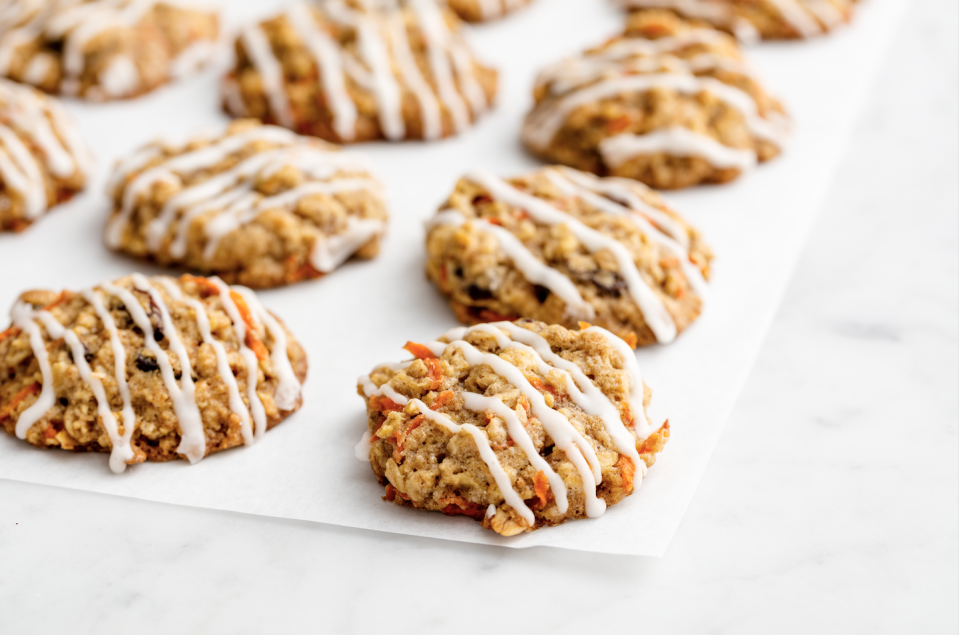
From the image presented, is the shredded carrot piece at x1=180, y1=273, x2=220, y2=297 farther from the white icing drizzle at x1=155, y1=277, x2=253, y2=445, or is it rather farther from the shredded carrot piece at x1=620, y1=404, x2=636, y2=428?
the shredded carrot piece at x1=620, y1=404, x2=636, y2=428

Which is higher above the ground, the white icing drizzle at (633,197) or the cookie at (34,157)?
the cookie at (34,157)

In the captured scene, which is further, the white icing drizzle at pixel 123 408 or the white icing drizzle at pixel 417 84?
the white icing drizzle at pixel 417 84

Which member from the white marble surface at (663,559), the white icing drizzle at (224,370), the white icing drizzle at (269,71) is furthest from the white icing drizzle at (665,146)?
the white icing drizzle at (224,370)

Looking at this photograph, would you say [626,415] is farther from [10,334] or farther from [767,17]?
[767,17]

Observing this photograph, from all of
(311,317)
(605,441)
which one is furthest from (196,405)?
(605,441)

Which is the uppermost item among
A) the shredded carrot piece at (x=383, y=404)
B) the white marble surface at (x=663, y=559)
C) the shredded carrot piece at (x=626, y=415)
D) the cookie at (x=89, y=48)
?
the cookie at (x=89, y=48)

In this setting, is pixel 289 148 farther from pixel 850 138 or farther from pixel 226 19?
pixel 850 138

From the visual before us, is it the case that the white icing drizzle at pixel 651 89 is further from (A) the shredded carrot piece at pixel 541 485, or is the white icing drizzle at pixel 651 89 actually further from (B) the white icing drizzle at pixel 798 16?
(A) the shredded carrot piece at pixel 541 485
